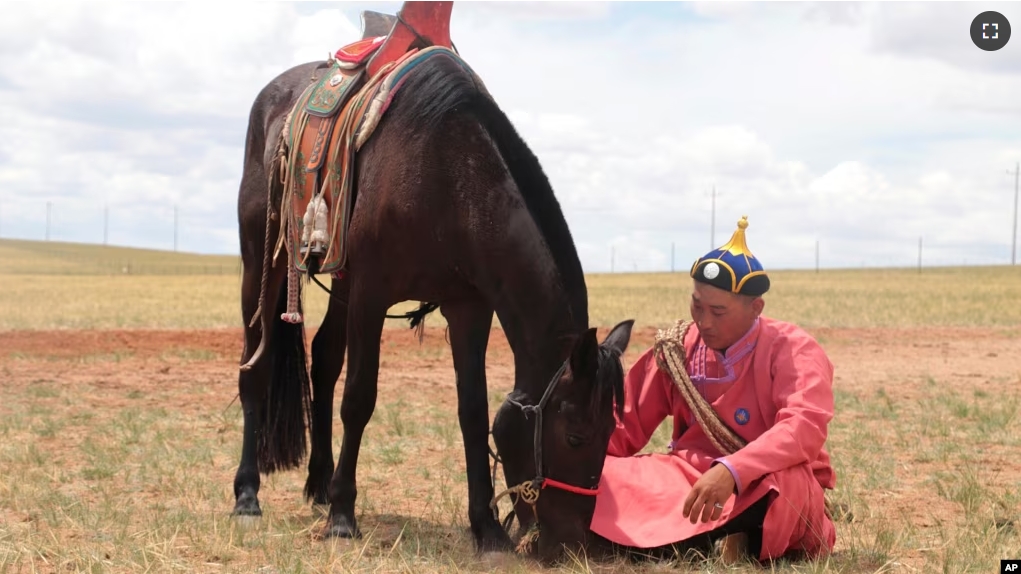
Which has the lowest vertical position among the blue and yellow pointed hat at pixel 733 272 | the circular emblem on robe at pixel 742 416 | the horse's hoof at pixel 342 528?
the horse's hoof at pixel 342 528

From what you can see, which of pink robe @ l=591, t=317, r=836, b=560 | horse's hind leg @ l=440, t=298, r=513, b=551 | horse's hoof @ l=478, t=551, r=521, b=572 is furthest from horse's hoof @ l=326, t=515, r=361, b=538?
pink robe @ l=591, t=317, r=836, b=560

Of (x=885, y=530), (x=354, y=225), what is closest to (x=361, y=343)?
(x=354, y=225)

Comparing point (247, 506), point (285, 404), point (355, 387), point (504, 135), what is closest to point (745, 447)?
point (504, 135)

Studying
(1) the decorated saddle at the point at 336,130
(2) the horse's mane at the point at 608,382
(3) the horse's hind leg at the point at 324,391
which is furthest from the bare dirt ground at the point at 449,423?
(1) the decorated saddle at the point at 336,130

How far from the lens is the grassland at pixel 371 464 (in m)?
4.47

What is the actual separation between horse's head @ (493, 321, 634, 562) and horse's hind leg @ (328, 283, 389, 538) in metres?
0.89

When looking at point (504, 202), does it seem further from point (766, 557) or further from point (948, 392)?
point (948, 392)

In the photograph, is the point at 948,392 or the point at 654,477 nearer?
the point at 654,477

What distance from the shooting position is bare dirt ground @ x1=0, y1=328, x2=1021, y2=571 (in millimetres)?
5270

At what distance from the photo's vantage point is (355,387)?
5.13 meters

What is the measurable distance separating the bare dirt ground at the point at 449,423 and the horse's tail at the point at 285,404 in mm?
258

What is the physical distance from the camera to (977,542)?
4707 mm

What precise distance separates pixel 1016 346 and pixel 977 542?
43.3 feet

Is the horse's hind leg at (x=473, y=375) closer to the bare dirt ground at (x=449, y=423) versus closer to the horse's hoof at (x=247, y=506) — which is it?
the bare dirt ground at (x=449, y=423)
